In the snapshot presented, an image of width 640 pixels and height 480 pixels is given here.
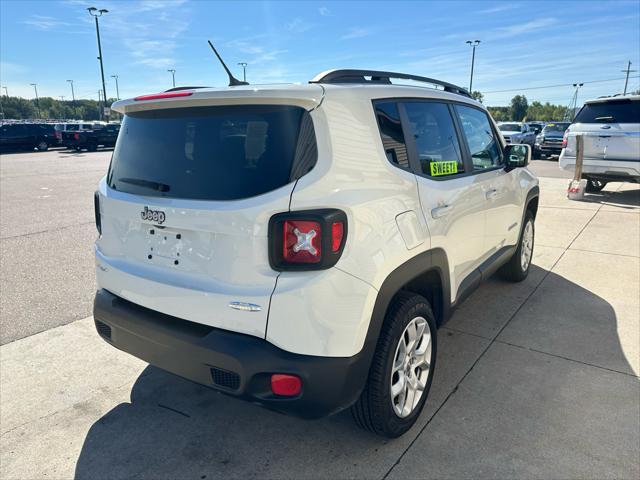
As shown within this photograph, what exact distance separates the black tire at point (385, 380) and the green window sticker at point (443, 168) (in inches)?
30.8

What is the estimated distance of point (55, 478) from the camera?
2.34 metres

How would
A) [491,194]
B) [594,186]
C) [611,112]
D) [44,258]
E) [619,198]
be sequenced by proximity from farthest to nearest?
[594,186] < [619,198] < [611,112] < [44,258] < [491,194]

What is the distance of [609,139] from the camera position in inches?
367

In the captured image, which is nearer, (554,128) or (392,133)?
(392,133)

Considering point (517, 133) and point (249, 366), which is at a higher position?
point (517, 133)

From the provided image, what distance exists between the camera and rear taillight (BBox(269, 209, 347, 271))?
197 centimetres

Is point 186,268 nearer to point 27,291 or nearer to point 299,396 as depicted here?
point 299,396

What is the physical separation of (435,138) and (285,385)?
1.79 m

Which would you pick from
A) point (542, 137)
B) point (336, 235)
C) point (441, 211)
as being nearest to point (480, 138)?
point (441, 211)

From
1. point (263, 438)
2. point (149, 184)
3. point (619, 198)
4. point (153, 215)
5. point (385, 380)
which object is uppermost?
point (149, 184)

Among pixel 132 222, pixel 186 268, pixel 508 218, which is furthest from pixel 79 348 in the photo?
pixel 508 218

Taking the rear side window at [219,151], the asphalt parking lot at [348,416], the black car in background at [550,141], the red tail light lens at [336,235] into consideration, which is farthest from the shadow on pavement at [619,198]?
the black car in background at [550,141]

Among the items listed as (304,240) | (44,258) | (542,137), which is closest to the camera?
(304,240)

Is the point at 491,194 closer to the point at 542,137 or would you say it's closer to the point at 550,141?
the point at 550,141
